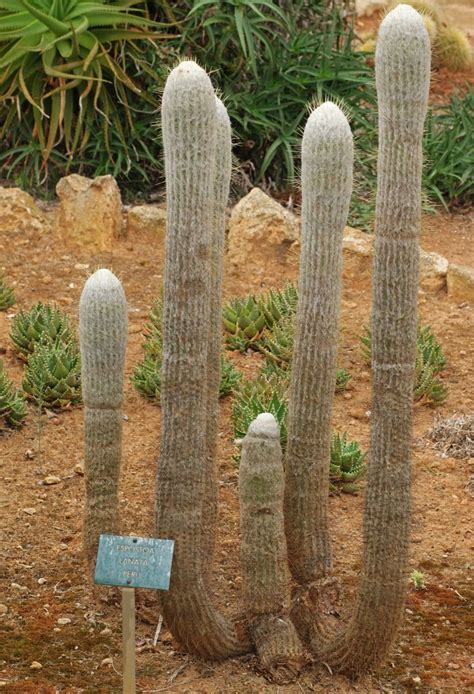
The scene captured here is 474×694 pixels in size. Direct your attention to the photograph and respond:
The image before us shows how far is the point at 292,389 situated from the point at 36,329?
2.60m

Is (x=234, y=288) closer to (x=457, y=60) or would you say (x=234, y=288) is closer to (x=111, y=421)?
(x=111, y=421)

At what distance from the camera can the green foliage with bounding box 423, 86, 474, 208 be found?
28.7 ft

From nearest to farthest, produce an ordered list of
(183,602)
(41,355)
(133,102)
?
(183,602)
(41,355)
(133,102)

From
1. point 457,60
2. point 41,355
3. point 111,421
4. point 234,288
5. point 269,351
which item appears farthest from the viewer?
point 457,60

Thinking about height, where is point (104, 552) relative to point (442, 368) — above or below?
above

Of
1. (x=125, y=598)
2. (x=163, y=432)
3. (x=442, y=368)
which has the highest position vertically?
(x=163, y=432)

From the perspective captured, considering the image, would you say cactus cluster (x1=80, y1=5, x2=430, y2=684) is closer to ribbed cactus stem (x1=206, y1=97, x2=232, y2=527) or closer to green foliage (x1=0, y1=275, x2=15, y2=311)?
ribbed cactus stem (x1=206, y1=97, x2=232, y2=527)

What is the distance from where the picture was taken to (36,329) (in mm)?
6258

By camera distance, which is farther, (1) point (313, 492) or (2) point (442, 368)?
(2) point (442, 368)

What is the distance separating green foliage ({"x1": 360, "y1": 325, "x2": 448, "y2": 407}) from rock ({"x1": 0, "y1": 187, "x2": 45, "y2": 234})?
7.86 ft

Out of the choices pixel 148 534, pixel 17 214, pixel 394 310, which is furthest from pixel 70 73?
pixel 394 310

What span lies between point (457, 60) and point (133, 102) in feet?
18.5

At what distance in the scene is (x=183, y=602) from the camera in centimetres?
390

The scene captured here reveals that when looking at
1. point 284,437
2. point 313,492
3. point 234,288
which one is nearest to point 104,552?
point 313,492
